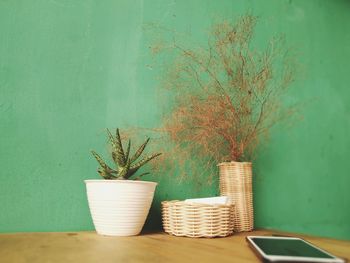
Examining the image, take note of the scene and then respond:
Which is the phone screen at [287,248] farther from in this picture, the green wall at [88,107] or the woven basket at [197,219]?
the green wall at [88,107]

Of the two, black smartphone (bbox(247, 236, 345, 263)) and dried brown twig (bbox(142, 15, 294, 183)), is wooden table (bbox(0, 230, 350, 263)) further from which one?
dried brown twig (bbox(142, 15, 294, 183))

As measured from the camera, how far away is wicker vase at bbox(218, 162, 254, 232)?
1.24m

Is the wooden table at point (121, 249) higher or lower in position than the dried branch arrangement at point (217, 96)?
lower

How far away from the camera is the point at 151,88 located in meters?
1.32

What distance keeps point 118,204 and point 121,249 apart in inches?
7.2

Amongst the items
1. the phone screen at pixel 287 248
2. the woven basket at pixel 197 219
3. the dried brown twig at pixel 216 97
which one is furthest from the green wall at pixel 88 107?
the phone screen at pixel 287 248

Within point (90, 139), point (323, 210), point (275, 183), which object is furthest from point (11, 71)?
point (323, 210)

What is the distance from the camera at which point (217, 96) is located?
1.33m

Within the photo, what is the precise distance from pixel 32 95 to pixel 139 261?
67 cm

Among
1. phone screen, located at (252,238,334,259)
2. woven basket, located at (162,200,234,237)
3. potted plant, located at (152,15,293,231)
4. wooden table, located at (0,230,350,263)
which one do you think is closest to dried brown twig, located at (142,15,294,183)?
potted plant, located at (152,15,293,231)

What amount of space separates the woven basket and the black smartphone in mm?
204

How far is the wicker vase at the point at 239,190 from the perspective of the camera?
1242mm

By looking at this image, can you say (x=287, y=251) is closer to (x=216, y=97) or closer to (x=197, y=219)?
(x=197, y=219)

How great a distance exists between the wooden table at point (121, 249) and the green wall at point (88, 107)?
0.15 m
